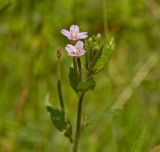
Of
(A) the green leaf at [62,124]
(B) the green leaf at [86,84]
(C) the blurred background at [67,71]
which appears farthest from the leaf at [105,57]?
(C) the blurred background at [67,71]

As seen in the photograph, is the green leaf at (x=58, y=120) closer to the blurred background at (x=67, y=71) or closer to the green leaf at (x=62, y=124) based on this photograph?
the green leaf at (x=62, y=124)

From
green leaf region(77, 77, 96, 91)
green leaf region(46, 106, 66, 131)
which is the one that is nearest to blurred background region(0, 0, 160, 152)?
green leaf region(46, 106, 66, 131)

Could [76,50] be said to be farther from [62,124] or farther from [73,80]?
[62,124]

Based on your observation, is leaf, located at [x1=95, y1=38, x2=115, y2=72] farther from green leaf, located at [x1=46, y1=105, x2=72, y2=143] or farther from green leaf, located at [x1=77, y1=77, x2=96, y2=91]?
green leaf, located at [x1=46, y1=105, x2=72, y2=143]

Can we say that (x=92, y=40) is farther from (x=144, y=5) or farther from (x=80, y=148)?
(x=144, y=5)

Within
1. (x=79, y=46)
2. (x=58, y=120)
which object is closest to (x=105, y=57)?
(x=79, y=46)
